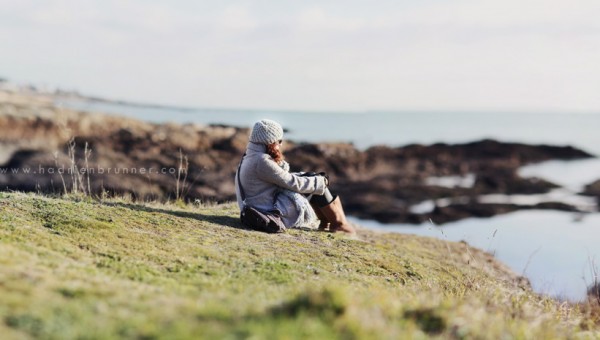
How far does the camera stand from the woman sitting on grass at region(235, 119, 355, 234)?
33.6ft

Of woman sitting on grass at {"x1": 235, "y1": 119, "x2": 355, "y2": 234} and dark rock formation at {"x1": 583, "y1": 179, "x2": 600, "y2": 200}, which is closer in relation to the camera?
woman sitting on grass at {"x1": 235, "y1": 119, "x2": 355, "y2": 234}

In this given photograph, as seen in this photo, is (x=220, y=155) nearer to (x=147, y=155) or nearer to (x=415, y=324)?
(x=147, y=155)

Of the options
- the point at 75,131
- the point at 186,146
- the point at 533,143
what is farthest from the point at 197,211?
the point at 533,143

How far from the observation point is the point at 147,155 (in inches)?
1516

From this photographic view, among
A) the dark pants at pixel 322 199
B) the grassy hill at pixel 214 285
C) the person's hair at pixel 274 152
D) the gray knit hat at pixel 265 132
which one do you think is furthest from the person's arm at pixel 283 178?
the grassy hill at pixel 214 285

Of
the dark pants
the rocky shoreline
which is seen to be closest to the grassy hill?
the dark pants

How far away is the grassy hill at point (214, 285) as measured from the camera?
14.6ft

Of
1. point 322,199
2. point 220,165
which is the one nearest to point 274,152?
point 322,199

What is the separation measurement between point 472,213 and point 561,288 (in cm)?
2448

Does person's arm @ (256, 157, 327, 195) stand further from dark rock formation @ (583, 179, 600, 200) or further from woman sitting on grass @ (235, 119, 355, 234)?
dark rock formation @ (583, 179, 600, 200)

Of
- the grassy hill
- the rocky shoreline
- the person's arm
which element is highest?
the person's arm

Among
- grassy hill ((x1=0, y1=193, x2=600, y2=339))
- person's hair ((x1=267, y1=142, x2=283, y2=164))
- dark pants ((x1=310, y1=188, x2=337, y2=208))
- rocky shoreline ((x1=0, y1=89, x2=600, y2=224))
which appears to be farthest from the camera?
rocky shoreline ((x1=0, y1=89, x2=600, y2=224))

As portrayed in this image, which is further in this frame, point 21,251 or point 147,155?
point 147,155

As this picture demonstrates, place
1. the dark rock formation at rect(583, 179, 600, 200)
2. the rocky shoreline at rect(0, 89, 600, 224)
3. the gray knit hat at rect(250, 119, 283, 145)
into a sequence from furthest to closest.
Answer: the dark rock formation at rect(583, 179, 600, 200)
the rocky shoreline at rect(0, 89, 600, 224)
the gray knit hat at rect(250, 119, 283, 145)
